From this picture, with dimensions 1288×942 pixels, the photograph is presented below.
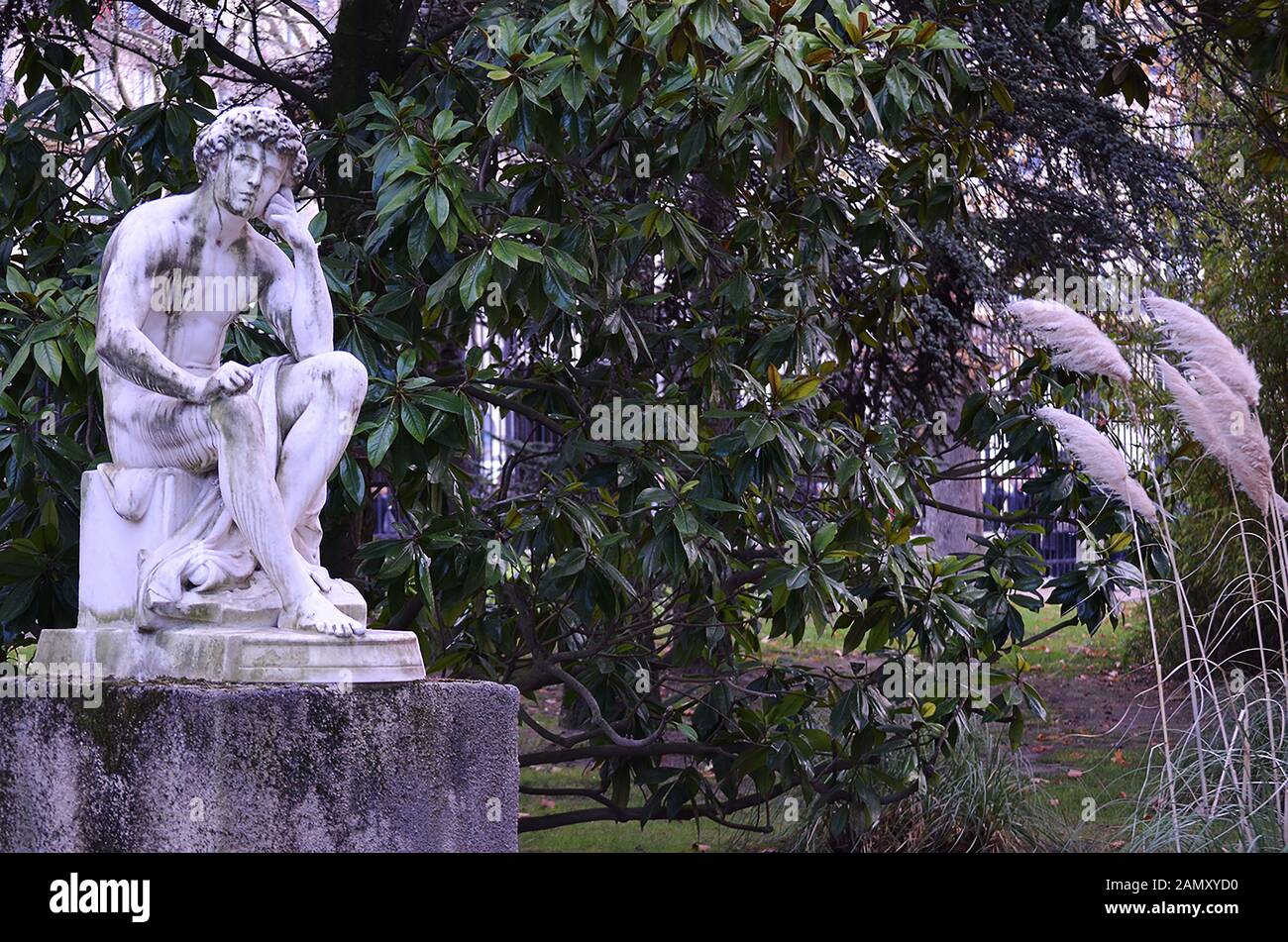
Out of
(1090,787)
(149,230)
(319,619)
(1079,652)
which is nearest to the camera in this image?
(319,619)

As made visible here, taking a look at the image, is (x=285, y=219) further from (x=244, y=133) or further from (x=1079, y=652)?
(x=1079, y=652)

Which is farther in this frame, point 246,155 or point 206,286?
point 206,286

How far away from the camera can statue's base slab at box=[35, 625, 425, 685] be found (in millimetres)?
4270

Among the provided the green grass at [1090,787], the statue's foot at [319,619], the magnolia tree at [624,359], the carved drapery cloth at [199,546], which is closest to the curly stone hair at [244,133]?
the carved drapery cloth at [199,546]

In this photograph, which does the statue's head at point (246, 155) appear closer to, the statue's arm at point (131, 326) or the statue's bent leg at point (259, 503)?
the statue's arm at point (131, 326)

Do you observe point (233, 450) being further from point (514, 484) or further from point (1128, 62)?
point (514, 484)

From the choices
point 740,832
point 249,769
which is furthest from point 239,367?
point 740,832

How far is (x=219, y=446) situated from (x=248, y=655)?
639 mm

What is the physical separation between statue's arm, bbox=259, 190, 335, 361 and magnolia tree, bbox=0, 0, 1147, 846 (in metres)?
0.74

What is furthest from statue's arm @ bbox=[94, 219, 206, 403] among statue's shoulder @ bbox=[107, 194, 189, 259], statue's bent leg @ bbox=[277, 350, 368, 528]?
statue's bent leg @ bbox=[277, 350, 368, 528]

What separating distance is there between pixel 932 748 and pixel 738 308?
8.45 ft

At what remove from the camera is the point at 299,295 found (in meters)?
4.77

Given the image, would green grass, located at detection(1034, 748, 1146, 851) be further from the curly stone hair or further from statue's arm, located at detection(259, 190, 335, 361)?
the curly stone hair

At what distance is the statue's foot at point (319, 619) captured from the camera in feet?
14.3
